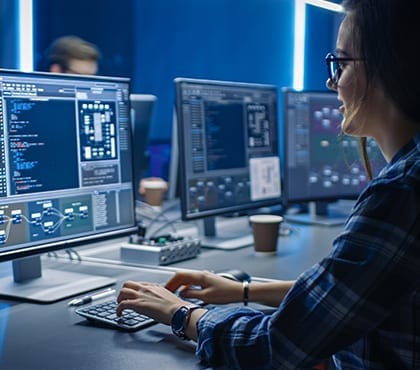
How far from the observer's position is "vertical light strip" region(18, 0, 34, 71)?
2074 millimetres

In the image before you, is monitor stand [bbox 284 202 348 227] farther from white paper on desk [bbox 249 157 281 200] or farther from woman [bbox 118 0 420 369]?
woman [bbox 118 0 420 369]

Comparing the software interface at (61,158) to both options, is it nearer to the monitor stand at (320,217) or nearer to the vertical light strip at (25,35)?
the vertical light strip at (25,35)

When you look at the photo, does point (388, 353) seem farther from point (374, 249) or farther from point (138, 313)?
Result: point (138, 313)

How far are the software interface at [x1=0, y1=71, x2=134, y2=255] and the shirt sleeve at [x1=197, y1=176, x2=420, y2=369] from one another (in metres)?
0.65

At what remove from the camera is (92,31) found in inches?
150

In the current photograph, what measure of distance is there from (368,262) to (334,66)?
371mm

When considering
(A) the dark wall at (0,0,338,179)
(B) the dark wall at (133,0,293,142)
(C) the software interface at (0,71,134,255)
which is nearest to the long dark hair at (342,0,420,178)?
(C) the software interface at (0,71,134,255)

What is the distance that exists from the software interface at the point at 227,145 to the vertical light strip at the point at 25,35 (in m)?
0.60

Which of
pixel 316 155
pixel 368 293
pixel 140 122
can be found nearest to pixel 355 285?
pixel 368 293

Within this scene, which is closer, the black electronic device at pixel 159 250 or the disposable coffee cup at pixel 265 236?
the black electronic device at pixel 159 250

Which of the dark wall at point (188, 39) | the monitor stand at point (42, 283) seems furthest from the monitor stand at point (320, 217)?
the dark wall at point (188, 39)

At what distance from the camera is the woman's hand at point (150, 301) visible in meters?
1.16

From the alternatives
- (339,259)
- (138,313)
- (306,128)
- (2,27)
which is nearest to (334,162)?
(306,128)

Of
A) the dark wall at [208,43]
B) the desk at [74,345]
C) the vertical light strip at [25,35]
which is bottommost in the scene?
the desk at [74,345]
